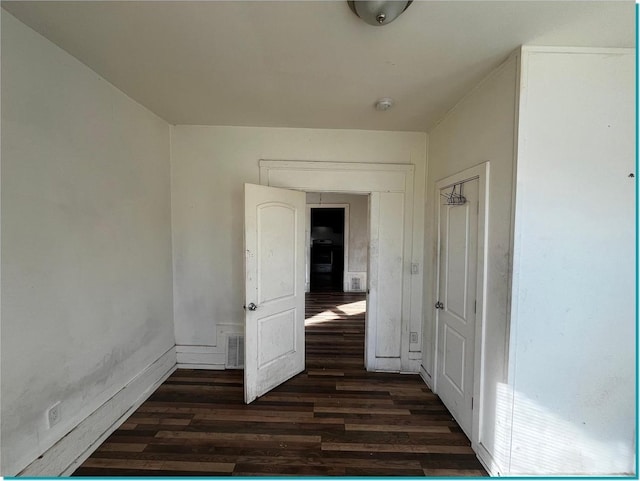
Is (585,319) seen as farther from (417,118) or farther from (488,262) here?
(417,118)

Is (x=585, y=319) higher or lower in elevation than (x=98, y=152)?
lower

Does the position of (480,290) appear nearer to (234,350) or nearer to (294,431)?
(294,431)

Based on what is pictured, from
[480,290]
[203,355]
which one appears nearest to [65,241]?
[203,355]

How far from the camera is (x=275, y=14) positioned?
122 cm

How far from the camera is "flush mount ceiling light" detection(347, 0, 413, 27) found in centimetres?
111

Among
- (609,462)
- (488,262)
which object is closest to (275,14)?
(488,262)

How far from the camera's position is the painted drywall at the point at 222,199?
267 cm

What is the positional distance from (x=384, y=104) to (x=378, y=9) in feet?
3.18

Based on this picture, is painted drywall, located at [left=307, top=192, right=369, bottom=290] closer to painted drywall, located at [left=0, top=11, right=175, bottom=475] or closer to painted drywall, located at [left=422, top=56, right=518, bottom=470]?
painted drywall, located at [left=422, top=56, right=518, bottom=470]

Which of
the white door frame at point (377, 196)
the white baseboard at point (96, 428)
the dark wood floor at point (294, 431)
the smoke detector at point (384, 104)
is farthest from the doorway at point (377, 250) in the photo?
the white baseboard at point (96, 428)

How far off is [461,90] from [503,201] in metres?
0.94

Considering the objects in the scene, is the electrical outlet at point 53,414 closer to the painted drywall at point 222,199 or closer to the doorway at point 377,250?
the painted drywall at point 222,199

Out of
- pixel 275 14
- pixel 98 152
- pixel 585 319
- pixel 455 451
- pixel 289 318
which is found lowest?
pixel 455 451

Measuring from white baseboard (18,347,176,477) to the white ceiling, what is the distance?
2.32 meters
